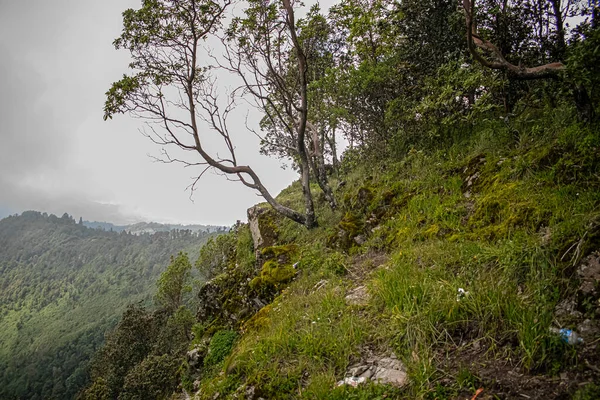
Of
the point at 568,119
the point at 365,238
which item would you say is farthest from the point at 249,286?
the point at 568,119

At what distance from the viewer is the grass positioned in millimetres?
2570

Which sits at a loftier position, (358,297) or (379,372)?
(358,297)

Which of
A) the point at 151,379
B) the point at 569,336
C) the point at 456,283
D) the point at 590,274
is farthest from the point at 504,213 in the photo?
the point at 151,379

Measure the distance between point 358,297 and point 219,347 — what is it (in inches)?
161

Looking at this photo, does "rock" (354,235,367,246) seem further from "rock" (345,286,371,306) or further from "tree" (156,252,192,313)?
"tree" (156,252,192,313)

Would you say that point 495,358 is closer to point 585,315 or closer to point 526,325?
point 526,325

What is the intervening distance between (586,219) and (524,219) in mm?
909

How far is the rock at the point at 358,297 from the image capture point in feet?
13.0

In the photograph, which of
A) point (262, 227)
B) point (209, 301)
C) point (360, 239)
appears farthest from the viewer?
point (262, 227)

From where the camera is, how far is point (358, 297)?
13.7 ft

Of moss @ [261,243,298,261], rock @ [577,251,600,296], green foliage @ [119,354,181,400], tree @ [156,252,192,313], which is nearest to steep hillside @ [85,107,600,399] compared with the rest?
rock @ [577,251,600,296]

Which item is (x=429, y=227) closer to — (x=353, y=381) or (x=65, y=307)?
(x=353, y=381)

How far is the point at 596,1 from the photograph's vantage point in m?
4.03

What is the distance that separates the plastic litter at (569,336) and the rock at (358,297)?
2046 mm
